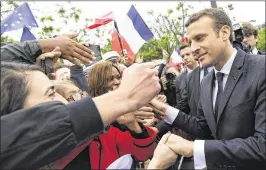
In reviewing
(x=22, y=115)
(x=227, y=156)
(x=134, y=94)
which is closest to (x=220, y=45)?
(x=227, y=156)

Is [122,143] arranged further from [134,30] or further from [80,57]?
[134,30]

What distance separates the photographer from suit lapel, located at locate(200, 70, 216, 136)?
238cm

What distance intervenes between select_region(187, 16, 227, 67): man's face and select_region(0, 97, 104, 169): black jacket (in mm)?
1777

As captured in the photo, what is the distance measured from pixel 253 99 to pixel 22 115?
1570 mm

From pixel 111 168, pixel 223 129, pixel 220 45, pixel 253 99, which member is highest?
pixel 111 168

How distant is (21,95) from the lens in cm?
126

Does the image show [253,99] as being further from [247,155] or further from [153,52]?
[153,52]

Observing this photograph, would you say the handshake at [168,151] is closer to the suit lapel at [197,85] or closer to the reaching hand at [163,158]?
the reaching hand at [163,158]

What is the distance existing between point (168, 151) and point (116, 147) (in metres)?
0.69

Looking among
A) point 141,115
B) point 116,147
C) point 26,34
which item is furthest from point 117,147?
point 26,34

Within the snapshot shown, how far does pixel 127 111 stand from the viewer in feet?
3.60

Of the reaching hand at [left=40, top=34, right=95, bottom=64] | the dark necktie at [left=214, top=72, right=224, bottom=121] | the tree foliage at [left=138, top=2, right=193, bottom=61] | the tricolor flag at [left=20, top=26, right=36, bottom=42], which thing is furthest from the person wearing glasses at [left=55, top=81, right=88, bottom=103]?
the tree foliage at [left=138, top=2, right=193, bottom=61]

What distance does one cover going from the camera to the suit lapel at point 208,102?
238 cm

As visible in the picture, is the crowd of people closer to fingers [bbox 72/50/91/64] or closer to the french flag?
fingers [bbox 72/50/91/64]
